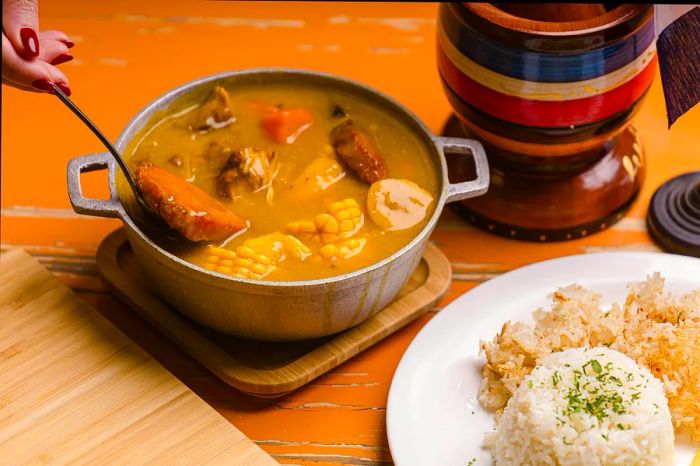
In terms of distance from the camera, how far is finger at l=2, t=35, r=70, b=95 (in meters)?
1.99

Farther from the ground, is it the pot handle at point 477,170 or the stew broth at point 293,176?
the pot handle at point 477,170

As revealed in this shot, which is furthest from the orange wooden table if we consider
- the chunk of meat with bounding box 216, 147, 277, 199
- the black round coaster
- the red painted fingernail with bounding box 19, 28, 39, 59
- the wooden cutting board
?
the red painted fingernail with bounding box 19, 28, 39, 59

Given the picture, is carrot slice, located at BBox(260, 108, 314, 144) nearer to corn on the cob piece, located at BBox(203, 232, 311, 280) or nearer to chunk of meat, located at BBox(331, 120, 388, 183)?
chunk of meat, located at BBox(331, 120, 388, 183)

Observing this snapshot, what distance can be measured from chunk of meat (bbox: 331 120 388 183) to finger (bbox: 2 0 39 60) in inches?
31.2

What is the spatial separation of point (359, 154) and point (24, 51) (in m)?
0.83

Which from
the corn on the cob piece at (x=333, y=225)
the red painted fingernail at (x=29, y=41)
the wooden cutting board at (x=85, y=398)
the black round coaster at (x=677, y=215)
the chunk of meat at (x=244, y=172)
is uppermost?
the red painted fingernail at (x=29, y=41)

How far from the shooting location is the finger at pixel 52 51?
2098mm

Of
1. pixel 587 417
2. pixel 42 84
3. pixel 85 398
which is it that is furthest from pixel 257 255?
pixel 587 417

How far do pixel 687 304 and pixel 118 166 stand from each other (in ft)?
4.52

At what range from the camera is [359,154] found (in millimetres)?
2457

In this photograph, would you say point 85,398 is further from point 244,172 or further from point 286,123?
point 286,123

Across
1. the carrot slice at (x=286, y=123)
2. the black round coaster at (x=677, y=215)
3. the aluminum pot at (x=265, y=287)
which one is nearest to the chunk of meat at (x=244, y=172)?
the carrot slice at (x=286, y=123)

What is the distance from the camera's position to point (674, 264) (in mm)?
2518

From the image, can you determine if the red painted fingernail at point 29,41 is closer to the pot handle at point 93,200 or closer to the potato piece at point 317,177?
the pot handle at point 93,200
